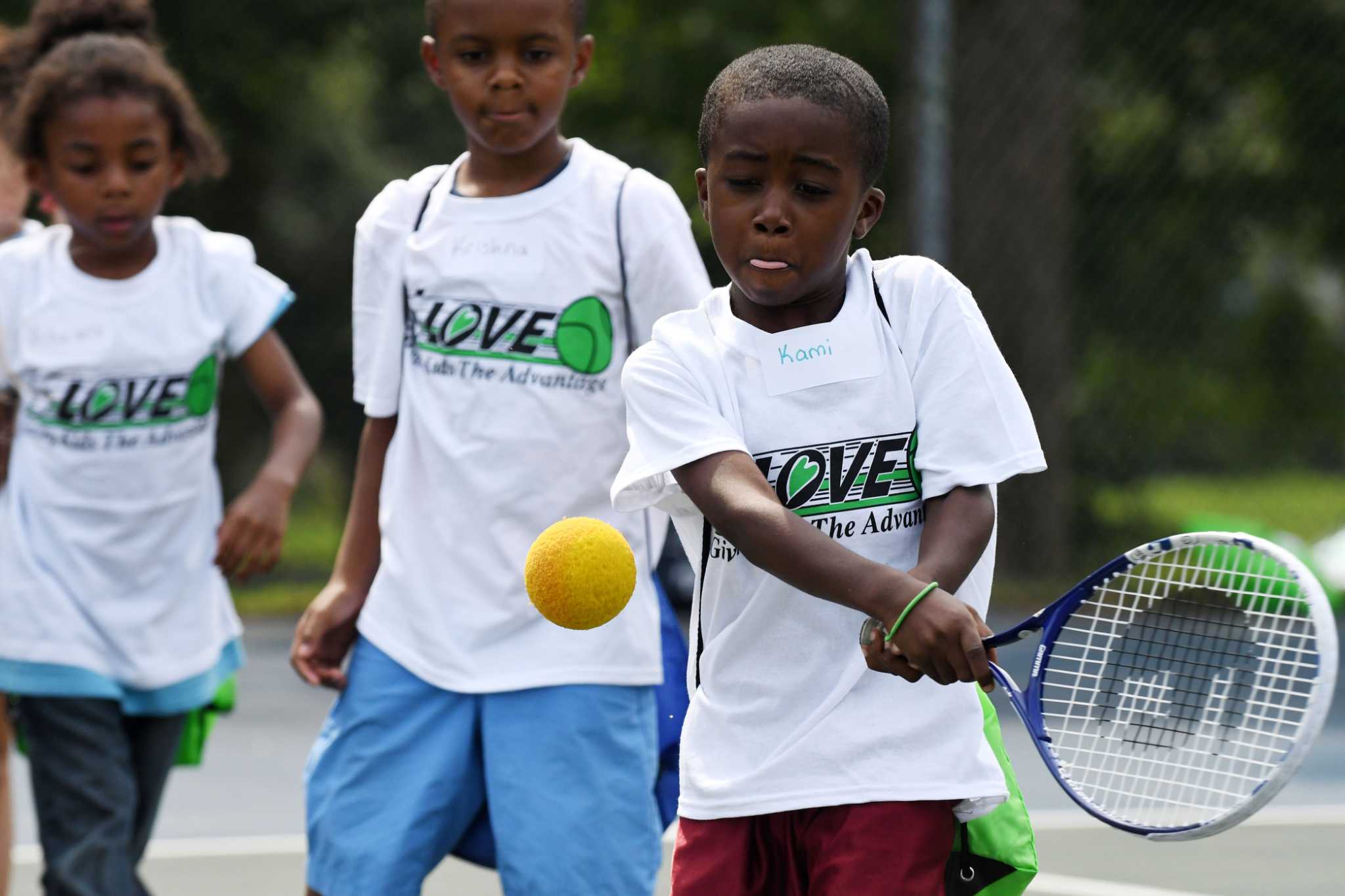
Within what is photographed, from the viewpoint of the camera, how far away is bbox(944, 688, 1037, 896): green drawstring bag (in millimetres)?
2924

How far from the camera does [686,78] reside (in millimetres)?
11984

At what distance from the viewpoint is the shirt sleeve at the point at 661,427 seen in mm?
2877

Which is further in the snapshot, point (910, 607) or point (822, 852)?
point (822, 852)

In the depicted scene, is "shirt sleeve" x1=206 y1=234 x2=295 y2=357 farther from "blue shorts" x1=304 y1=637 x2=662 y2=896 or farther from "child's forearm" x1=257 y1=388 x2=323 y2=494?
"blue shorts" x1=304 y1=637 x2=662 y2=896

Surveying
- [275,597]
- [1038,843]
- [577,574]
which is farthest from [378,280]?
[275,597]

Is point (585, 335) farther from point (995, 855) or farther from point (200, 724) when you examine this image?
point (200, 724)

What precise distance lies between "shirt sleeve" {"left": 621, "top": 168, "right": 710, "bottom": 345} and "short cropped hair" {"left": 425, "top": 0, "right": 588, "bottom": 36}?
32cm

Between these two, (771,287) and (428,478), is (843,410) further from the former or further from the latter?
(428,478)

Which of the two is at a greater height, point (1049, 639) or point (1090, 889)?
point (1049, 639)

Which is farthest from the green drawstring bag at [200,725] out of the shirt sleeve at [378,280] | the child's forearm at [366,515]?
the shirt sleeve at [378,280]

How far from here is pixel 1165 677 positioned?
2.88 m

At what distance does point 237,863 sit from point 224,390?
9.55 metres

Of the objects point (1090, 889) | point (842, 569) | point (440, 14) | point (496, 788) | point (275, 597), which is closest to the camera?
point (842, 569)

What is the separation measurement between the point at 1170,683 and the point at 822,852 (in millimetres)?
539
